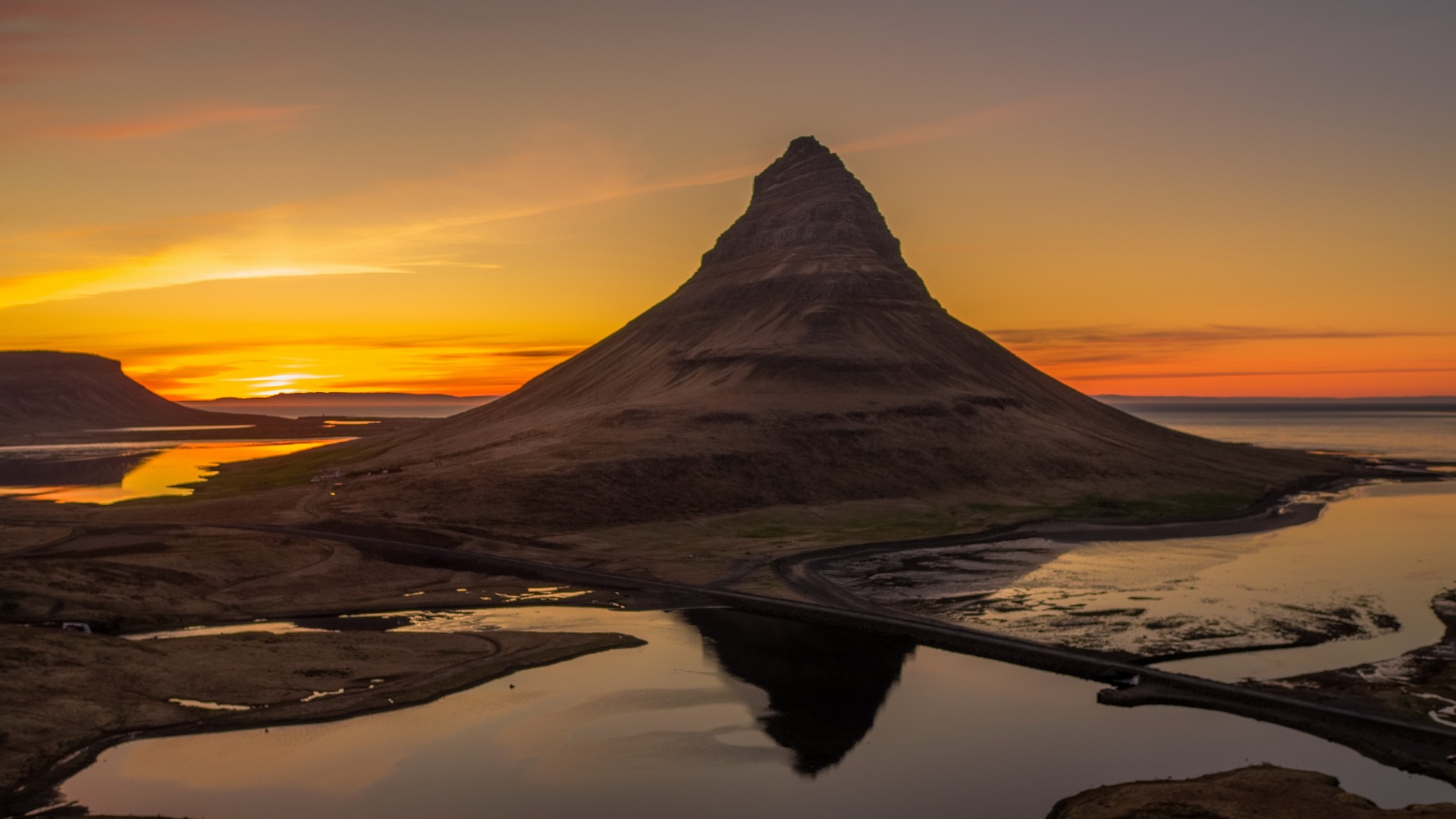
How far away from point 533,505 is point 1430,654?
97518 millimetres

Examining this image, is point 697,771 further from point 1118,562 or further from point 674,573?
point 1118,562

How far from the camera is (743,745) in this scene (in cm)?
4909

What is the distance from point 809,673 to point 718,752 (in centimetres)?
1423

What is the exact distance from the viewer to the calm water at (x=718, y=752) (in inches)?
1658

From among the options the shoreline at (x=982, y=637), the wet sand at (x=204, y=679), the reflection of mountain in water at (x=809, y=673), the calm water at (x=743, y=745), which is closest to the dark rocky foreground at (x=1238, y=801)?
the calm water at (x=743, y=745)

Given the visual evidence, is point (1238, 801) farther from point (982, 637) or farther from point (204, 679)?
point (204, 679)

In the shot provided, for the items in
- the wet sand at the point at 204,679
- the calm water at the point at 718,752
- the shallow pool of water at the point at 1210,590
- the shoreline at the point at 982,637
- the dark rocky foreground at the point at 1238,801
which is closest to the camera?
the dark rocky foreground at the point at 1238,801

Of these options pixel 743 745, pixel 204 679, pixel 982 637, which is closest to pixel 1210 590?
pixel 982 637

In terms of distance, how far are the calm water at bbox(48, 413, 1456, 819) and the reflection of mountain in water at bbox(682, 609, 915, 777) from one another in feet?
0.63

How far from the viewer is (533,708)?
181 feet

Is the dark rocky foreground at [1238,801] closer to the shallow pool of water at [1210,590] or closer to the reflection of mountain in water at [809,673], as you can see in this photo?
the reflection of mountain in water at [809,673]

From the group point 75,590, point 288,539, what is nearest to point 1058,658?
point 75,590

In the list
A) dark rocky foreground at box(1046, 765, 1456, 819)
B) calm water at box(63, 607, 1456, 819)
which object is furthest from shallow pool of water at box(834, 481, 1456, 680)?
dark rocky foreground at box(1046, 765, 1456, 819)

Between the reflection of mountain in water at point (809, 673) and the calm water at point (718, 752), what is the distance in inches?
7.7
